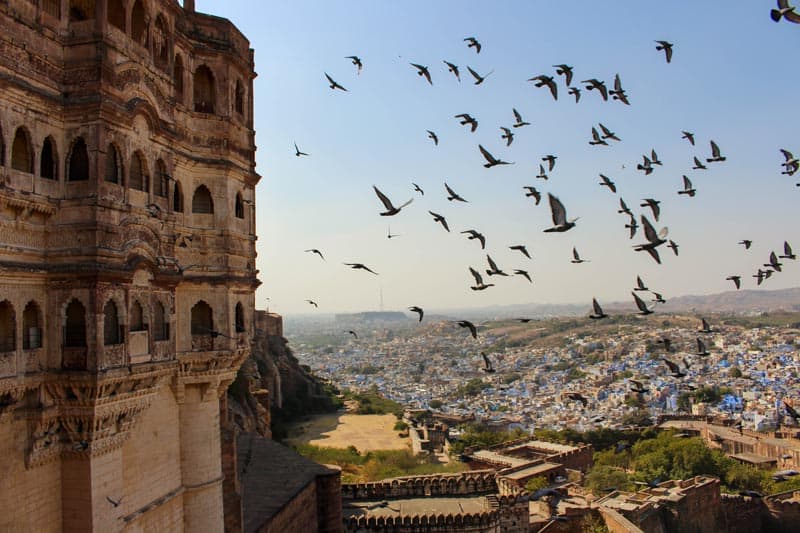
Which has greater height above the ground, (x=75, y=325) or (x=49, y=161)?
(x=49, y=161)

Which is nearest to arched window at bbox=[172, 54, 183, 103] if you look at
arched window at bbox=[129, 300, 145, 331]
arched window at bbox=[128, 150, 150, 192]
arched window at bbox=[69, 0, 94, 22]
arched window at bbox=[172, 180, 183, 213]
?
arched window at bbox=[172, 180, 183, 213]

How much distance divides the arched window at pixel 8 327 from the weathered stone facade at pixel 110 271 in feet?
0.06

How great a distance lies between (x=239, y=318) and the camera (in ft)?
50.0

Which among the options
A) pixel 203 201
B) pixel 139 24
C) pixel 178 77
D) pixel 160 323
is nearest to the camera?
pixel 139 24

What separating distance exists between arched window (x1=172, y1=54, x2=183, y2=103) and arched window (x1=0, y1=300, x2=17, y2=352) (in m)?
6.06

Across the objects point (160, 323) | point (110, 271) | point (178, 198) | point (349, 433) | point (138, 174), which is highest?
point (138, 174)

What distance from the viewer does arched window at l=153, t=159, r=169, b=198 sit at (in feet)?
42.2

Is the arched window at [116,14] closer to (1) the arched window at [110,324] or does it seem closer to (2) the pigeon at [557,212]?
(1) the arched window at [110,324]

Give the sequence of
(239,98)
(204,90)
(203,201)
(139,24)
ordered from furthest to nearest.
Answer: (239,98) → (204,90) → (203,201) → (139,24)

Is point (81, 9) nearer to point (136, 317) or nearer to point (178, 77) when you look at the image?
point (178, 77)

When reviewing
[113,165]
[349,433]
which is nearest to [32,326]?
[113,165]

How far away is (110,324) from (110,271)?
890 mm

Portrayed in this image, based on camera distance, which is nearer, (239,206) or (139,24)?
(139,24)

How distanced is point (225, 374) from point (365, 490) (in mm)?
13291
